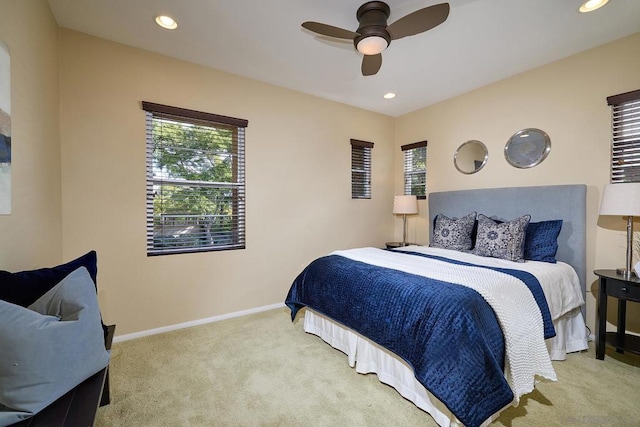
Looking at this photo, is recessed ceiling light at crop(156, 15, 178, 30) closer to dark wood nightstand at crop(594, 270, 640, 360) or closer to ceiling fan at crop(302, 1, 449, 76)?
ceiling fan at crop(302, 1, 449, 76)

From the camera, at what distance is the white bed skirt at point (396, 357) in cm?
171

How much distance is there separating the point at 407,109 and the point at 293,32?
8.21 feet

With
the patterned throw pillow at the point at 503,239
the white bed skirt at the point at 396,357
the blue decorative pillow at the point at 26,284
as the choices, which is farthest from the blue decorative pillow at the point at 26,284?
the patterned throw pillow at the point at 503,239

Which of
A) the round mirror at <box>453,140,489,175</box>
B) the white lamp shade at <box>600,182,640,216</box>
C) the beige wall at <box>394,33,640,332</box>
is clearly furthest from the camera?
the round mirror at <box>453,140,489,175</box>

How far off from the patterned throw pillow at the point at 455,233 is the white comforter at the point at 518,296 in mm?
483

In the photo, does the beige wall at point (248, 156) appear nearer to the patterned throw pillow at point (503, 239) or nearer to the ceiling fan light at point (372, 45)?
the patterned throw pillow at point (503, 239)

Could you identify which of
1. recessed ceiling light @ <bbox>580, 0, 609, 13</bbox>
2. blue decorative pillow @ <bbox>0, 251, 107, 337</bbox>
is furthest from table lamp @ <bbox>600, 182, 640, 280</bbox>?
blue decorative pillow @ <bbox>0, 251, 107, 337</bbox>

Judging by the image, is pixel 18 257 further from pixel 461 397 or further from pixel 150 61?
pixel 461 397

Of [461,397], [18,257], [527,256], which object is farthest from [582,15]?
[18,257]

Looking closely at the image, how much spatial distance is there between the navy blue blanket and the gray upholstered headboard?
70.8 inches

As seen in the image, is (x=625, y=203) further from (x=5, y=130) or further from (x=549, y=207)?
(x=5, y=130)

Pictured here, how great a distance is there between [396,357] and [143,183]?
270 cm

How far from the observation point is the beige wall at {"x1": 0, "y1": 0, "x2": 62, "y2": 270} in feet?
5.06

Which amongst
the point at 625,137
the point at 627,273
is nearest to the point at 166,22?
the point at 625,137
